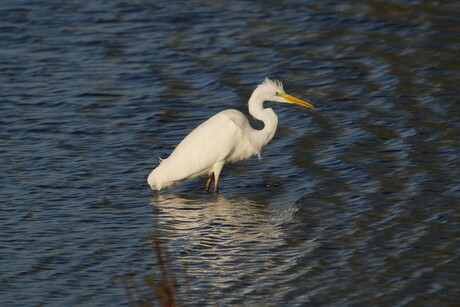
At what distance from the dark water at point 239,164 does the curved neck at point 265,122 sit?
1.00 feet

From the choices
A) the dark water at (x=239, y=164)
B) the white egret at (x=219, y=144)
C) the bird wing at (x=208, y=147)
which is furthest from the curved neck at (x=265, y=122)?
the dark water at (x=239, y=164)

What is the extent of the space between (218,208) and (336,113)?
254 centimetres

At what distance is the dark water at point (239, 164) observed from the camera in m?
7.20

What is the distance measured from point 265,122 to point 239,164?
824 mm

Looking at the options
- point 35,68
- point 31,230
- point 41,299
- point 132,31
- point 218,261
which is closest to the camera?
point 41,299

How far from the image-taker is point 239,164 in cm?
1035

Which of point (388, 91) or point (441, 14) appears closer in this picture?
point (388, 91)

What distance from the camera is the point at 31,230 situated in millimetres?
8273

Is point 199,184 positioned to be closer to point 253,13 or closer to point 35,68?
point 35,68

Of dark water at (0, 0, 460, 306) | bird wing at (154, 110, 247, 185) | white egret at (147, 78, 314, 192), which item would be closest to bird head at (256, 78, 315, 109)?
white egret at (147, 78, 314, 192)

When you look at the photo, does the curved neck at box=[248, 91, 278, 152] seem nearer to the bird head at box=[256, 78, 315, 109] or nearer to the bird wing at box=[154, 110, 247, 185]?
the bird head at box=[256, 78, 315, 109]

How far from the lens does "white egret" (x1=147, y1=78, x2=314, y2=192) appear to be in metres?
9.34

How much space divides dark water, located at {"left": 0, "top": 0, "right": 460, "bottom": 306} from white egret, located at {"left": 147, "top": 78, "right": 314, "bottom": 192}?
22cm

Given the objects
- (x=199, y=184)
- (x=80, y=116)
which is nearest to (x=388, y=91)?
(x=199, y=184)
